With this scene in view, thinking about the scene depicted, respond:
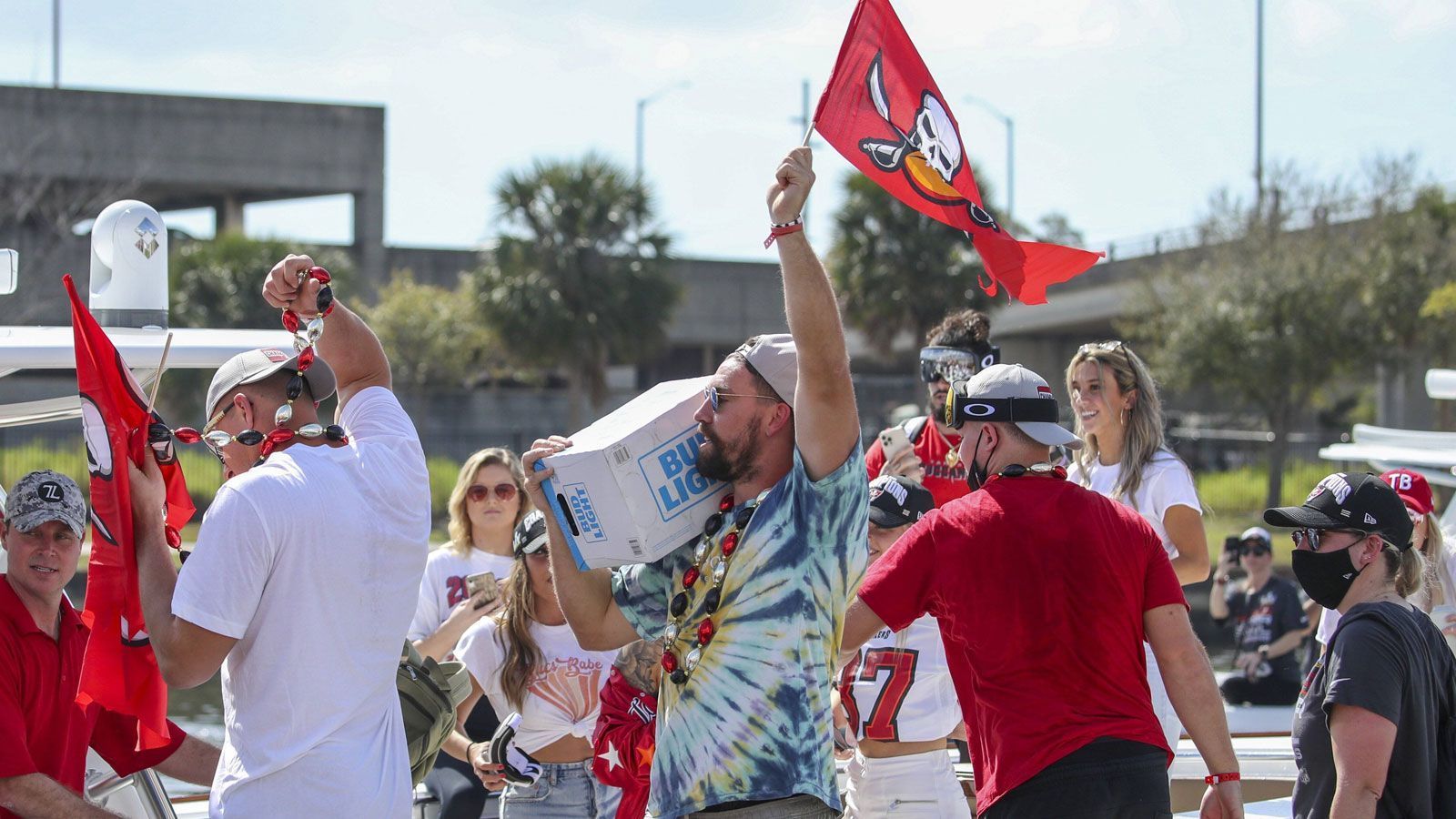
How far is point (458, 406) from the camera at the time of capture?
109 ft

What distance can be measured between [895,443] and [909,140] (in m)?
2.03

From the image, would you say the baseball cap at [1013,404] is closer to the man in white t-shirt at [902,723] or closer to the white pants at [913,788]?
the man in white t-shirt at [902,723]

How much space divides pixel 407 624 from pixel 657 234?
1053 inches

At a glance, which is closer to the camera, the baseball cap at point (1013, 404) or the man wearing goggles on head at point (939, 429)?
the baseball cap at point (1013, 404)

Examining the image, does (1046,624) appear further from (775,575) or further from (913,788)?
(913,788)

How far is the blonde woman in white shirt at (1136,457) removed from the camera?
195 inches

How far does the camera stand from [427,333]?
30.5 metres

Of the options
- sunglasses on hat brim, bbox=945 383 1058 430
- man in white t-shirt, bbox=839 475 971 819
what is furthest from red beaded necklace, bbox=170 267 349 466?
man in white t-shirt, bbox=839 475 971 819

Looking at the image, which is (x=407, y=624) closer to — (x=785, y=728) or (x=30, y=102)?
(x=785, y=728)

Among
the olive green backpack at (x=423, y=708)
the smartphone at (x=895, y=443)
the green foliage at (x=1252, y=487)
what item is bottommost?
the green foliage at (x=1252, y=487)

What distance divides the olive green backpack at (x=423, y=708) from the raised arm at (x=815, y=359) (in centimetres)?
129

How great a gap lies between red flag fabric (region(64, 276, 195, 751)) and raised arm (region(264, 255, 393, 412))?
420 millimetres

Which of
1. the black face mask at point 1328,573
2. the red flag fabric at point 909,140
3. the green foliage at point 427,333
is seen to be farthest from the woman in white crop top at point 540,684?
the green foliage at point 427,333

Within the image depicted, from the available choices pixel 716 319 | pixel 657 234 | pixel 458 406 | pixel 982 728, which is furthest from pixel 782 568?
pixel 716 319
